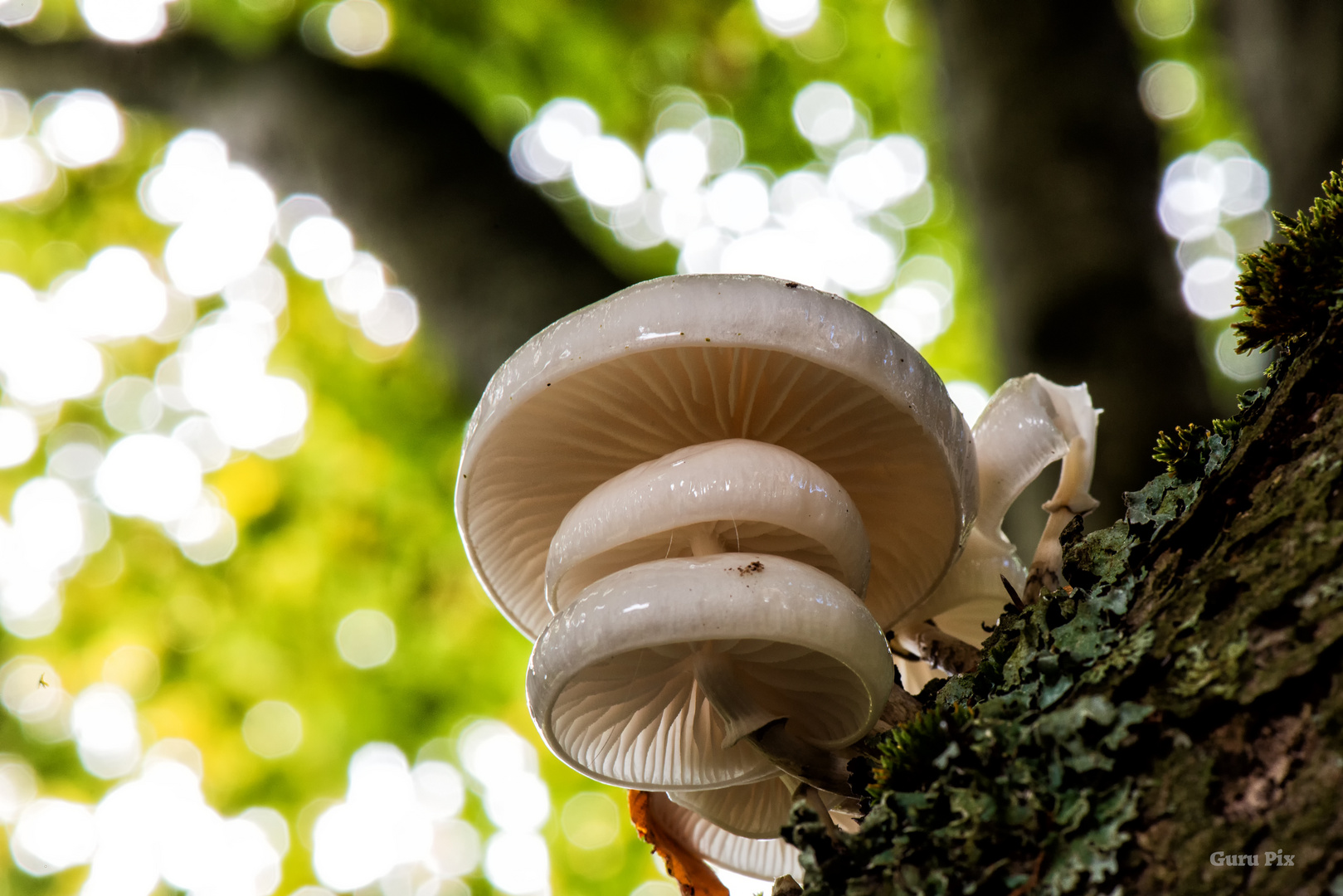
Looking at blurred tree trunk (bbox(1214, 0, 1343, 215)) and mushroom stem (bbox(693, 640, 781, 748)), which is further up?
blurred tree trunk (bbox(1214, 0, 1343, 215))

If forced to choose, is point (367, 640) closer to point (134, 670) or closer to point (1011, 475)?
point (134, 670)

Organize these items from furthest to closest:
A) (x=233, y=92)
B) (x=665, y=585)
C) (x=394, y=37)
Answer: (x=394, y=37), (x=233, y=92), (x=665, y=585)

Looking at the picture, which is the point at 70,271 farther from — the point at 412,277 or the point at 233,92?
the point at 412,277

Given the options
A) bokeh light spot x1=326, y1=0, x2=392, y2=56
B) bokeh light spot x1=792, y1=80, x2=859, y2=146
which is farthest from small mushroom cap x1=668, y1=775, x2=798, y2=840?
bokeh light spot x1=792, y1=80, x2=859, y2=146

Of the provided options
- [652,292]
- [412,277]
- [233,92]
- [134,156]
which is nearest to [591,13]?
[233,92]

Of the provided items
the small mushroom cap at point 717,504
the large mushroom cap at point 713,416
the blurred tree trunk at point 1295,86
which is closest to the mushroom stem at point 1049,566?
the large mushroom cap at point 713,416

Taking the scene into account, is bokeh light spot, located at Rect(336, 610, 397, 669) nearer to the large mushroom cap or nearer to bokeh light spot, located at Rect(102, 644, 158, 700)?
bokeh light spot, located at Rect(102, 644, 158, 700)

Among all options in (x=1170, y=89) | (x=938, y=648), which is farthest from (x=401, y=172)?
(x=1170, y=89)
